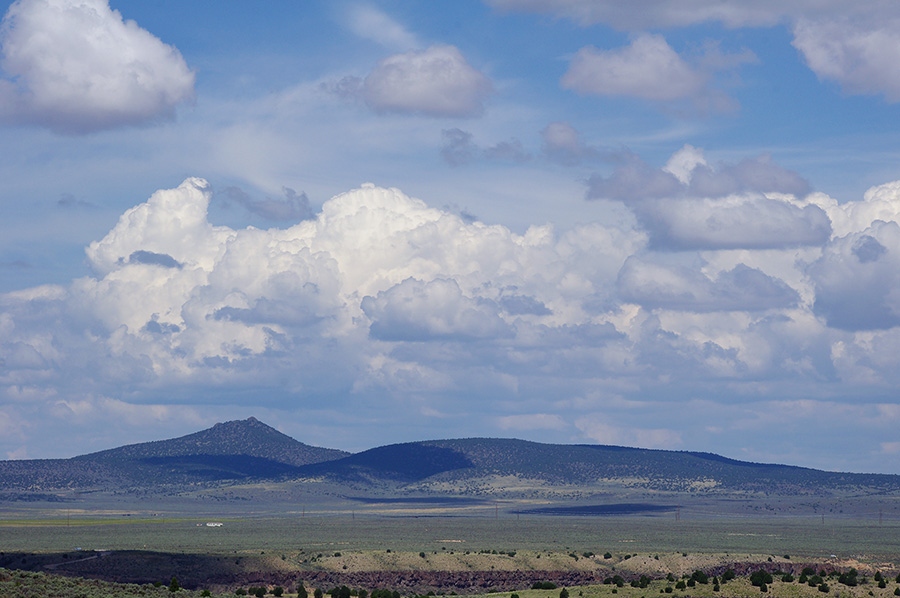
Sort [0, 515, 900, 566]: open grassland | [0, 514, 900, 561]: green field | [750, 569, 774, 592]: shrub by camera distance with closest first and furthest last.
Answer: [750, 569, 774, 592]: shrub
[0, 515, 900, 566]: open grassland
[0, 514, 900, 561]: green field

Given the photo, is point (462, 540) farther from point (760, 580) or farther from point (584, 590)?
point (760, 580)

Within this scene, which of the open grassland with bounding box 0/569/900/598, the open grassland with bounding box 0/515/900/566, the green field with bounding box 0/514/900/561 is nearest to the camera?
the open grassland with bounding box 0/569/900/598

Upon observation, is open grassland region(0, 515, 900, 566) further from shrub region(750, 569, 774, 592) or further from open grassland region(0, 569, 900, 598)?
shrub region(750, 569, 774, 592)

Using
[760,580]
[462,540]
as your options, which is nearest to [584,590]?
[760,580]

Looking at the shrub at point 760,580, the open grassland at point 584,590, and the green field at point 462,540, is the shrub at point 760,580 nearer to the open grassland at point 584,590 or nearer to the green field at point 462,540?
the open grassland at point 584,590

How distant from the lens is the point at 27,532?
187 metres

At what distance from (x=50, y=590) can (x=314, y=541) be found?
89871 millimetres

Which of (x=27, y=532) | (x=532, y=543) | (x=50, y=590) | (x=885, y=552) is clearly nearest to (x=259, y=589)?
(x=50, y=590)

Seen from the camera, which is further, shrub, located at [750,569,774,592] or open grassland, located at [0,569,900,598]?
shrub, located at [750,569,774,592]

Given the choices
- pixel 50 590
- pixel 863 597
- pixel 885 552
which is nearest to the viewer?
pixel 50 590

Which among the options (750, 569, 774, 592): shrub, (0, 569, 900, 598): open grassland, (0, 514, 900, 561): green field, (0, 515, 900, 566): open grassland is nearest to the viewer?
(0, 569, 900, 598): open grassland

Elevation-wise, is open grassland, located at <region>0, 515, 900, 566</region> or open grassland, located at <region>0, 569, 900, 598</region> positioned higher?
open grassland, located at <region>0, 515, 900, 566</region>

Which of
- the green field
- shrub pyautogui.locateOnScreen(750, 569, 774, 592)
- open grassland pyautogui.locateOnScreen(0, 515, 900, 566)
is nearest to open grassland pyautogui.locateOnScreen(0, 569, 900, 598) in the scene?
shrub pyautogui.locateOnScreen(750, 569, 774, 592)

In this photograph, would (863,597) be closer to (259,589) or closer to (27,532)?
(259,589)
